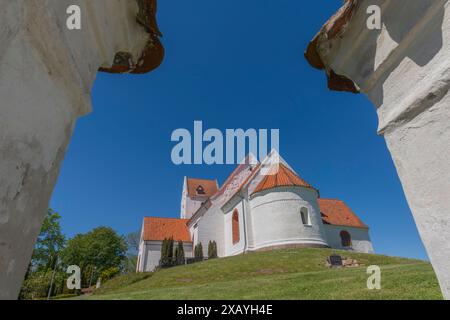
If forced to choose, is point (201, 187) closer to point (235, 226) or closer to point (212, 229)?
point (212, 229)

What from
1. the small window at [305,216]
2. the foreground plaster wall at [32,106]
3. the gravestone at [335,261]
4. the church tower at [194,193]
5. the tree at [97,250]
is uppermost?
the church tower at [194,193]

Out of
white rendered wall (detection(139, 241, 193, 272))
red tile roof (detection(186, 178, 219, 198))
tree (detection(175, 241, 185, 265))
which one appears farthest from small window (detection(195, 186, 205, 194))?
tree (detection(175, 241, 185, 265))

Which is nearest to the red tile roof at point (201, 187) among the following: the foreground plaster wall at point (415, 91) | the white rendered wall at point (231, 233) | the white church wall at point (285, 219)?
the white rendered wall at point (231, 233)

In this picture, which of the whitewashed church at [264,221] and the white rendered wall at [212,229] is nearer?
the whitewashed church at [264,221]

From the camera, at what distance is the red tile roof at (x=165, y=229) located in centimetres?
3325

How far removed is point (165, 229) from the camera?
34938 mm

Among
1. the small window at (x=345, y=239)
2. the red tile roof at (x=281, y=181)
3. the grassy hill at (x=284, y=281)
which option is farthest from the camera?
the small window at (x=345, y=239)

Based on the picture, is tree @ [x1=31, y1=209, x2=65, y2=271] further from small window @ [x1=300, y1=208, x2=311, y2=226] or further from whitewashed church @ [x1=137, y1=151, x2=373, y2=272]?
small window @ [x1=300, y1=208, x2=311, y2=226]

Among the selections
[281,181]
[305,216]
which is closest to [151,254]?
[281,181]

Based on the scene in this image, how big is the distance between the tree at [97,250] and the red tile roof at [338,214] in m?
29.6

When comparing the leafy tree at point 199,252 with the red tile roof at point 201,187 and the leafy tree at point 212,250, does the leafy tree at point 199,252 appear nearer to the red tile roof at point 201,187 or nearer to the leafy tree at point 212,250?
the leafy tree at point 212,250

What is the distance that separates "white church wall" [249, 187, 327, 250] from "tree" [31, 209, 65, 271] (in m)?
23.9

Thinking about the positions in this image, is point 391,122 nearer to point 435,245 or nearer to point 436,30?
point 436,30

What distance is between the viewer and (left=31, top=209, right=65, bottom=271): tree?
30.2 meters
